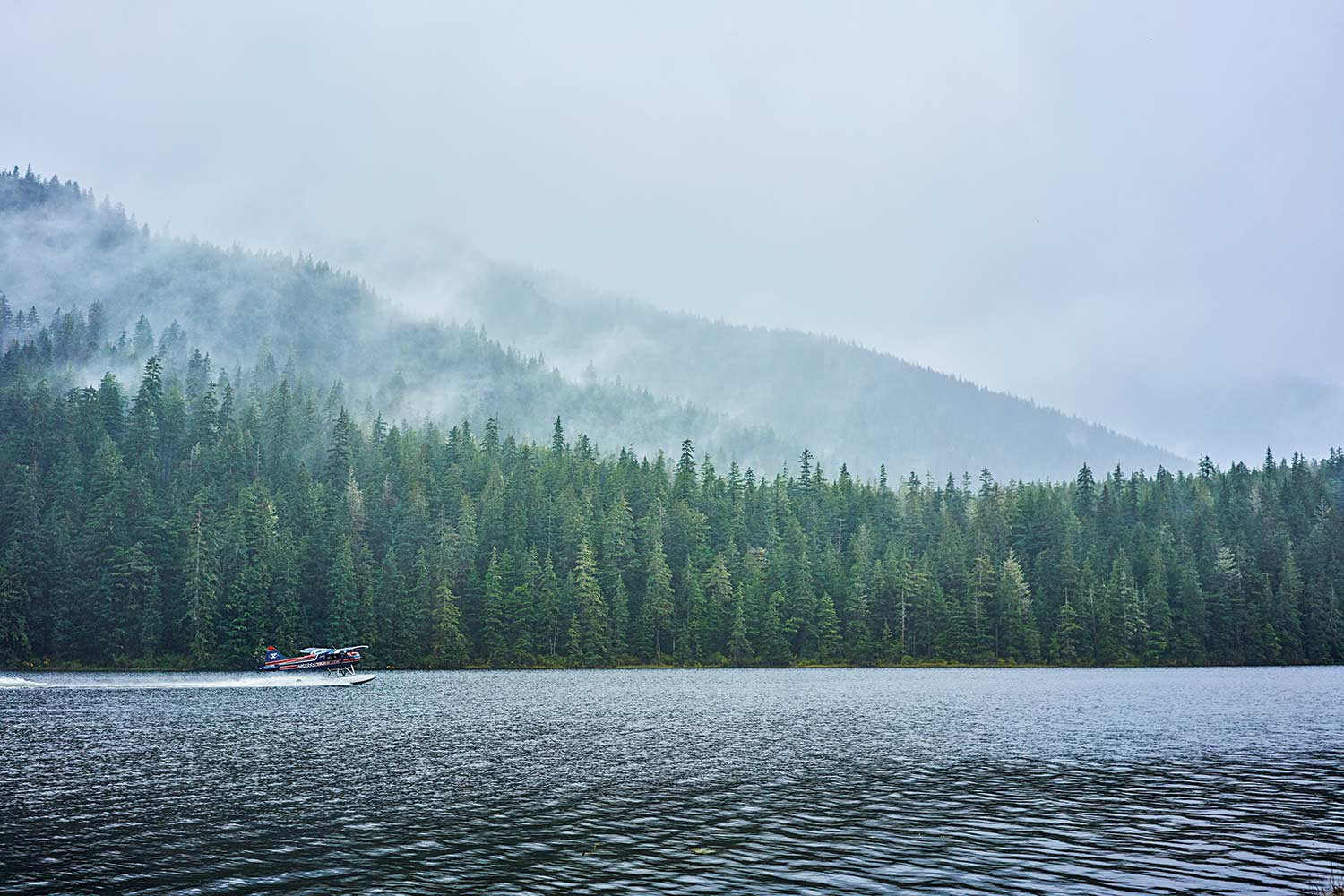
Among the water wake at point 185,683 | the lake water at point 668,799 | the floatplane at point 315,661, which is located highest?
the floatplane at point 315,661

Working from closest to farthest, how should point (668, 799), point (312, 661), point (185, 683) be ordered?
point (668, 799) < point (185, 683) < point (312, 661)

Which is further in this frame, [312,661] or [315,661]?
[312,661]

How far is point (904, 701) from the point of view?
100 meters

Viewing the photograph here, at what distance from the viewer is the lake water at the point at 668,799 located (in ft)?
100

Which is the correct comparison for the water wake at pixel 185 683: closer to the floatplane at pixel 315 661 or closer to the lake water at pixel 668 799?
the floatplane at pixel 315 661

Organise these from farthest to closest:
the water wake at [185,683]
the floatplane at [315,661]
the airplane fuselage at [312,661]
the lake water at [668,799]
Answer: the airplane fuselage at [312,661], the floatplane at [315,661], the water wake at [185,683], the lake water at [668,799]

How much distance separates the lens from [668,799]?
4331 centimetres

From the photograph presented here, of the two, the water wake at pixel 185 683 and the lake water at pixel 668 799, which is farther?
the water wake at pixel 185 683

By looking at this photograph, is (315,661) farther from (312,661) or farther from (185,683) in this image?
(185,683)

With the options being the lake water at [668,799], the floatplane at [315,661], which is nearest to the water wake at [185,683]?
the floatplane at [315,661]

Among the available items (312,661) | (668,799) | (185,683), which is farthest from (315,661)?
(668,799)

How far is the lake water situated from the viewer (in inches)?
1204

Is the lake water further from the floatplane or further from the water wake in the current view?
the floatplane

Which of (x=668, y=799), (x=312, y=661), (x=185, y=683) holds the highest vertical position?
(x=312, y=661)
